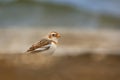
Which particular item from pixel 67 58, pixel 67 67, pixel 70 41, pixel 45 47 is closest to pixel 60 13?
pixel 70 41

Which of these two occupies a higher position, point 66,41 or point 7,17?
point 7,17

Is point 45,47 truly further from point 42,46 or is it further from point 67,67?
point 67,67

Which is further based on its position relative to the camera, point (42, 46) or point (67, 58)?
point (67, 58)

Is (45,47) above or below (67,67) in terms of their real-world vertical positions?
below

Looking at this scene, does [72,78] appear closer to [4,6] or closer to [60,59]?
[60,59]

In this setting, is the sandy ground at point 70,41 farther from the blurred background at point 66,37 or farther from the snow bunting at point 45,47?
the snow bunting at point 45,47

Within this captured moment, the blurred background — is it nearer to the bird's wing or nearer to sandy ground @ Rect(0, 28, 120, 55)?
sandy ground @ Rect(0, 28, 120, 55)

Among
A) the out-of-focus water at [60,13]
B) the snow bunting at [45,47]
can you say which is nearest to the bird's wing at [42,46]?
the snow bunting at [45,47]

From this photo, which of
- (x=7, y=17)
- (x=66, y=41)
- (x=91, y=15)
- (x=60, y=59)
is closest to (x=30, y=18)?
(x=7, y=17)

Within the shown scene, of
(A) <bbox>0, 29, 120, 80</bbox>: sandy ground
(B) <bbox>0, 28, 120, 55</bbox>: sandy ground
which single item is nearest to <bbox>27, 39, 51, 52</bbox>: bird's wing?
(A) <bbox>0, 29, 120, 80</bbox>: sandy ground
